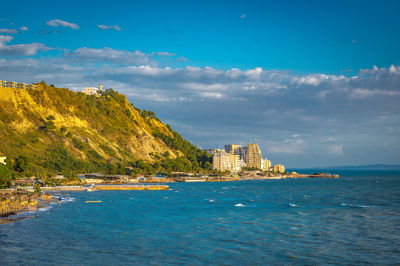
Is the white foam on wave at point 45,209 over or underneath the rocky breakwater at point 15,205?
underneath

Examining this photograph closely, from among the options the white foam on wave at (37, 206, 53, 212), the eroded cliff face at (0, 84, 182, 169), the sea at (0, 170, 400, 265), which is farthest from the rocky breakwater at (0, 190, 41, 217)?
the eroded cliff face at (0, 84, 182, 169)

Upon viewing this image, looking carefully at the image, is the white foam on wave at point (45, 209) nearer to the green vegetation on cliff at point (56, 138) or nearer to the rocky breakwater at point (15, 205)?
the rocky breakwater at point (15, 205)

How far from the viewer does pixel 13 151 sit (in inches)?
5531

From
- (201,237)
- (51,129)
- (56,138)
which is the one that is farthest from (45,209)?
(51,129)

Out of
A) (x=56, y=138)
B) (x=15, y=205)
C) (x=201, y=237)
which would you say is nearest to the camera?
(x=201, y=237)

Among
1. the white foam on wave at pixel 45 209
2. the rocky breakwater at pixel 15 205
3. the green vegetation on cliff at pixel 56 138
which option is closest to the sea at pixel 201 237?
the white foam on wave at pixel 45 209

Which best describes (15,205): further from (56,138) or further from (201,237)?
(56,138)

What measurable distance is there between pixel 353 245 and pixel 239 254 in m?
14.1

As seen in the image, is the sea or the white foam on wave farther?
the white foam on wave

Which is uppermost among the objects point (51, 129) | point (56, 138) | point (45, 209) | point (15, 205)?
point (51, 129)

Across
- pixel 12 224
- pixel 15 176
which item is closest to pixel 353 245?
pixel 12 224

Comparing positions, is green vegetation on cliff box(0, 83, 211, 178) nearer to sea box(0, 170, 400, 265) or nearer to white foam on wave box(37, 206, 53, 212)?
white foam on wave box(37, 206, 53, 212)

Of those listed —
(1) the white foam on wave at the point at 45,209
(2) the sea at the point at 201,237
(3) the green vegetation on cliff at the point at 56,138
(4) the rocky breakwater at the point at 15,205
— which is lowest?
(2) the sea at the point at 201,237

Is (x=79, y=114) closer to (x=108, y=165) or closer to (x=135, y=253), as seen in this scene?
(x=108, y=165)
